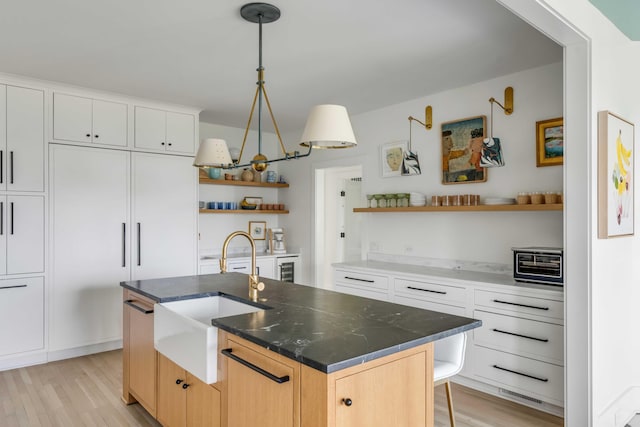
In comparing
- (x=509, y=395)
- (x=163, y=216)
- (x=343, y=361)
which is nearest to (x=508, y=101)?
(x=509, y=395)

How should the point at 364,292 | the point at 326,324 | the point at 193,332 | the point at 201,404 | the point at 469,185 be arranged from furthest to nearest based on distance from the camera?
the point at 364,292, the point at 469,185, the point at 201,404, the point at 193,332, the point at 326,324

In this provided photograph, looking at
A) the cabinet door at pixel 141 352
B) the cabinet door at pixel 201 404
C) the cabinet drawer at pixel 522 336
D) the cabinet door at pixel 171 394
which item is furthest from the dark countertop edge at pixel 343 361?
the cabinet drawer at pixel 522 336

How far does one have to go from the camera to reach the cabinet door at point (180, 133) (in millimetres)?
A: 4629

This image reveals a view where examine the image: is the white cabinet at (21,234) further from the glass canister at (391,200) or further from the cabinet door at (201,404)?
the glass canister at (391,200)

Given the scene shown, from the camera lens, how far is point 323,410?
1388 mm

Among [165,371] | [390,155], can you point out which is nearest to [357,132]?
[390,155]

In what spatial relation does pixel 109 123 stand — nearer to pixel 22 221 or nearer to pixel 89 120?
pixel 89 120

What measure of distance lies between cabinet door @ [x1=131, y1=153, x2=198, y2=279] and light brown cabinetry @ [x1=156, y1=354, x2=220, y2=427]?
2.13 m

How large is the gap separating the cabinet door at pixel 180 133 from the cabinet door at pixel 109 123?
0.46m

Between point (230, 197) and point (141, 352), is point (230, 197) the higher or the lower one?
the higher one

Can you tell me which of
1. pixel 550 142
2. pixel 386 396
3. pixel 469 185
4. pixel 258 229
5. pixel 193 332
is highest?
pixel 550 142

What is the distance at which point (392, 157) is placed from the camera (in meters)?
4.56

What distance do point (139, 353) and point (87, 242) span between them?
179 centimetres

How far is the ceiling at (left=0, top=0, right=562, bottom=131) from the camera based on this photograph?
2510mm
